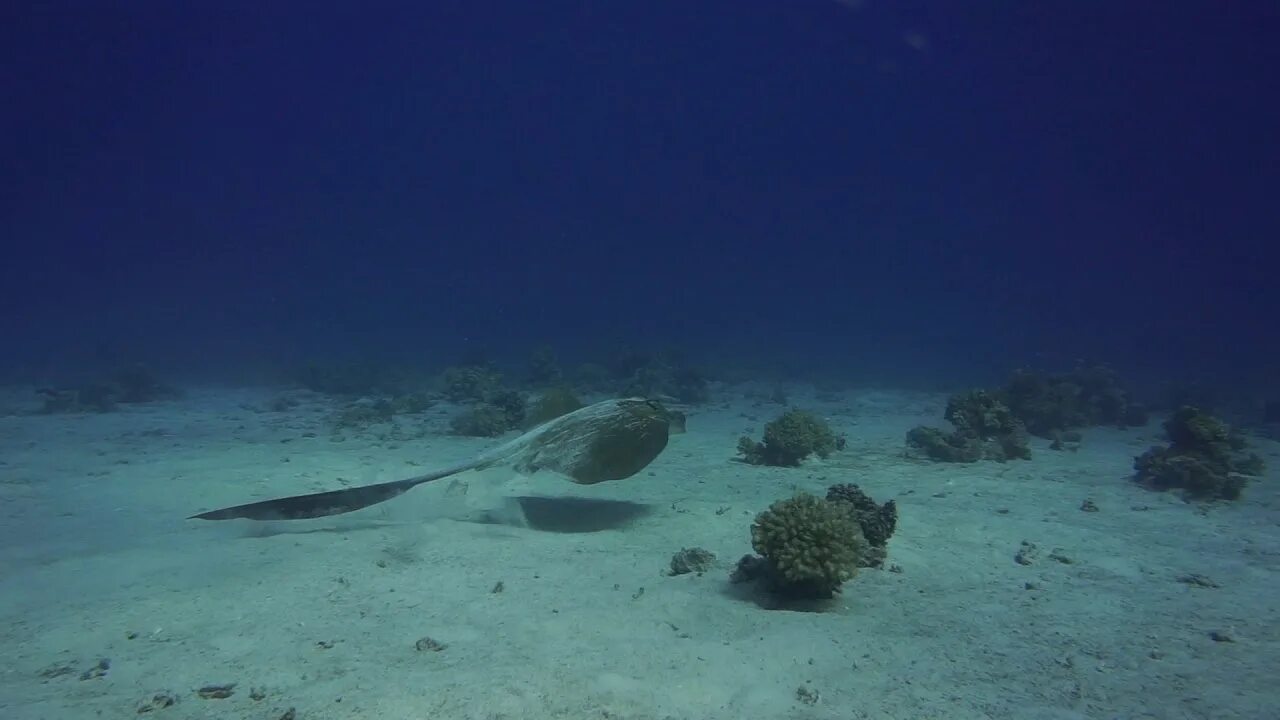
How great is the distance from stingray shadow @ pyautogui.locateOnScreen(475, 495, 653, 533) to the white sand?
52mm

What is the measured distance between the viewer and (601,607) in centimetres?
489

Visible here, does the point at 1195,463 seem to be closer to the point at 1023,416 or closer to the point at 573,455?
the point at 1023,416

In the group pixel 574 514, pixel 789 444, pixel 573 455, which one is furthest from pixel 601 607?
pixel 789 444

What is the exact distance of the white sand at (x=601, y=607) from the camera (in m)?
3.49

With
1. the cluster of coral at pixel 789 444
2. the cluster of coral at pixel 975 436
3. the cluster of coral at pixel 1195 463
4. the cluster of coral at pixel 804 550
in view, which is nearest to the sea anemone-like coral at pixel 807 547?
A: the cluster of coral at pixel 804 550

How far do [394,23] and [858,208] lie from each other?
109m

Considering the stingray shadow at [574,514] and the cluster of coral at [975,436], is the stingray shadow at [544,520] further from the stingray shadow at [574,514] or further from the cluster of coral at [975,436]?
the cluster of coral at [975,436]

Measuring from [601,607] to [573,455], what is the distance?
210 centimetres

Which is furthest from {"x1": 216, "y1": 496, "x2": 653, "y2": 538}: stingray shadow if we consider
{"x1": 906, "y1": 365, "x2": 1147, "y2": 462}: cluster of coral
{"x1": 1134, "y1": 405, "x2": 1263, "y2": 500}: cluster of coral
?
{"x1": 1134, "y1": 405, "x2": 1263, "y2": 500}: cluster of coral

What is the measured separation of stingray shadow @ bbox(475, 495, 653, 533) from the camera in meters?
7.21

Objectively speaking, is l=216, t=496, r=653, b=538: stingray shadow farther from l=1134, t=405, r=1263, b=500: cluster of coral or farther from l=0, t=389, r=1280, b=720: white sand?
l=1134, t=405, r=1263, b=500: cluster of coral

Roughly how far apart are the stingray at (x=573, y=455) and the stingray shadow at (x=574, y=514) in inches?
31.0

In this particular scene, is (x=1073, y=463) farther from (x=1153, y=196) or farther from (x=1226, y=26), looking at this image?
(x=1153, y=196)

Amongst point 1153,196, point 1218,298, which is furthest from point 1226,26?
point 1218,298
